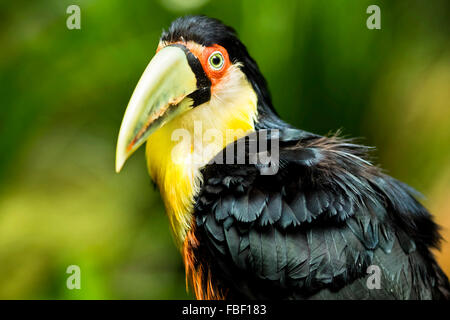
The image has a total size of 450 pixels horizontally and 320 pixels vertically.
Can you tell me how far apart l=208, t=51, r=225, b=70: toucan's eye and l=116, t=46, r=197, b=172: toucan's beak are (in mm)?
110

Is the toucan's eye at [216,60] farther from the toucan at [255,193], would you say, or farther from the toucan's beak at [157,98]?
the toucan's beak at [157,98]

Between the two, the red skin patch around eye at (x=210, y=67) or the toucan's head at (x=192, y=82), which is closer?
the toucan's head at (x=192, y=82)

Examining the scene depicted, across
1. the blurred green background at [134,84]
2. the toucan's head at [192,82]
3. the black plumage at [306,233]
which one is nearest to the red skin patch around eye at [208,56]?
the toucan's head at [192,82]

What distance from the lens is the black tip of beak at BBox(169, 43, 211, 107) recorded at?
2184mm

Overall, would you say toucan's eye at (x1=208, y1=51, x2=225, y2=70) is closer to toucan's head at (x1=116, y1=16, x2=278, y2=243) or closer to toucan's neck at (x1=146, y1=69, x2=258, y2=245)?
toucan's head at (x1=116, y1=16, x2=278, y2=243)

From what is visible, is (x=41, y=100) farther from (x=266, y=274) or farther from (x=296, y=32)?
(x=266, y=274)

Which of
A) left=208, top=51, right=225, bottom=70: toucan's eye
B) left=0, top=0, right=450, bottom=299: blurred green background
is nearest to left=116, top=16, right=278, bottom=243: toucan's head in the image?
left=208, top=51, right=225, bottom=70: toucan's eye

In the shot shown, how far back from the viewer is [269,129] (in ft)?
7.52

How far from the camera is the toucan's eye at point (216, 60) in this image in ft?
7.32

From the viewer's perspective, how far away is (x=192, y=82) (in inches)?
85.7

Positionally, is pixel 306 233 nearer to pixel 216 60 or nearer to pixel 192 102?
pixel 192 102
